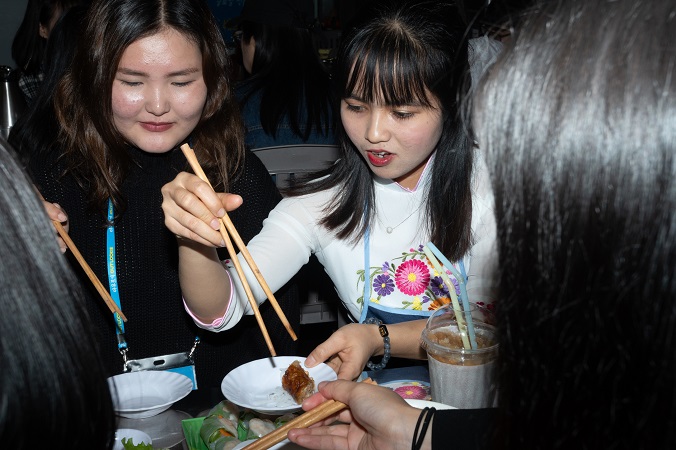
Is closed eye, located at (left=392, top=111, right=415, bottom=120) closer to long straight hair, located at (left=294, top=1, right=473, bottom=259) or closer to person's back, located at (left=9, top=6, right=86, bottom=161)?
long straight hair, located at (left=294, top=1, right=473, bottom=259)

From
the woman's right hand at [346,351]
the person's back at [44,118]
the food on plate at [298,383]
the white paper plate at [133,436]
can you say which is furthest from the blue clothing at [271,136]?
the white paper plate at [133,436]

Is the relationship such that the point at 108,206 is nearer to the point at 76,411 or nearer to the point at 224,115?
the point at 224,115

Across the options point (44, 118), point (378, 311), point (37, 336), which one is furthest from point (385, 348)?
point (44, 118)

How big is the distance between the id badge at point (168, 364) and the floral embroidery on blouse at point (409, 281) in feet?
2.00

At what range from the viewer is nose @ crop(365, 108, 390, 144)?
70.3 inches

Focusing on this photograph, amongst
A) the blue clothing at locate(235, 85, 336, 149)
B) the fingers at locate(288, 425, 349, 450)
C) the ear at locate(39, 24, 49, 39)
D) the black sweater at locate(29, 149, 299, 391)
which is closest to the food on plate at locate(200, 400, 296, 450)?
the fingers at locate(288, 425, 349, 450)

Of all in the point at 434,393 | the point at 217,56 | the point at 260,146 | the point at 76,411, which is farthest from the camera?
the point at 260,146

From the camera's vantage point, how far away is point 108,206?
85.7 inches

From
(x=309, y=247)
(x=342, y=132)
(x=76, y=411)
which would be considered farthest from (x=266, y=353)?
(x=76, y=411)

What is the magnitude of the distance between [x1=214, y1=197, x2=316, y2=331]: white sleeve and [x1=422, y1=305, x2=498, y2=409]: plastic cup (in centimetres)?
60

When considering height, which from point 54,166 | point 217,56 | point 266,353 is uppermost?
point 217,56

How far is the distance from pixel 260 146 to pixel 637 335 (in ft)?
8.54

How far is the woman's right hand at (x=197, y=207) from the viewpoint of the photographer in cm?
138

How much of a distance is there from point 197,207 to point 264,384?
18.2 inches
